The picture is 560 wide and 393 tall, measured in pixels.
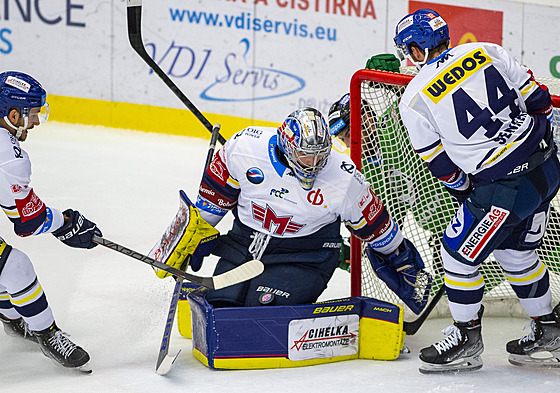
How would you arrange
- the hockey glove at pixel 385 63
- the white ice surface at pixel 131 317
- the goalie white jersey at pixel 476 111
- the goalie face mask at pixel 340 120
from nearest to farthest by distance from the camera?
1. the goalie white jersey at pixel 476 111
2. the white ice surface at pixel 131 317
3. the goalie face mask at pixel 340 120
4. the hockey glove at pixel 385 63

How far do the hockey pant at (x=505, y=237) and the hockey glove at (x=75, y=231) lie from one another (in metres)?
1.14

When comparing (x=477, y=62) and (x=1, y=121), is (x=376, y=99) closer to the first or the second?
(x=477, y=62)

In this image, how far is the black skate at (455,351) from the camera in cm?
255

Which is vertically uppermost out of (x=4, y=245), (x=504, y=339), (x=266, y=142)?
(x=266, y=142)

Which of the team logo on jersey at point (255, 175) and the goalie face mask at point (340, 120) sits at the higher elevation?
the goalie face mask at point (340, 120)

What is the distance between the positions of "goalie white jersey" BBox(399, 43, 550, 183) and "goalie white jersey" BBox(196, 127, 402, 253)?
13.1 inches

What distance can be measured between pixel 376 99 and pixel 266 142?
0.51 meters

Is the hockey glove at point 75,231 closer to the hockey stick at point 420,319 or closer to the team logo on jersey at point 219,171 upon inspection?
the team logo on jersey at point 219,171

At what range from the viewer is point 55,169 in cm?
514

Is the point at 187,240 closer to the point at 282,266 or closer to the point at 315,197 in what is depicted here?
the point at 282,266

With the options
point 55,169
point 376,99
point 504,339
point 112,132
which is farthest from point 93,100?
point 504,339

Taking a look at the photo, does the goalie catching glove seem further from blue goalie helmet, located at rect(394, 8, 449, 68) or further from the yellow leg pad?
blue goalie helmet, located at rect(394, 8, 449, 68)

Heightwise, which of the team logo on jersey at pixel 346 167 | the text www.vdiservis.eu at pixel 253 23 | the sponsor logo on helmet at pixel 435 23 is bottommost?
the team logo on jersey at pixel 346 167

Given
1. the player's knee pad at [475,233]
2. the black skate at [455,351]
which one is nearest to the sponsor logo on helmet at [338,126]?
the player's knee pad at [475,233]
